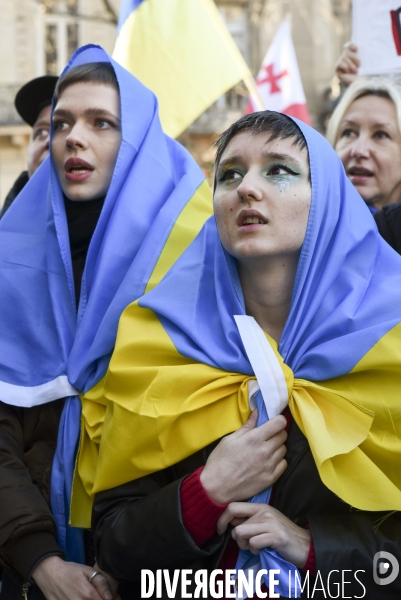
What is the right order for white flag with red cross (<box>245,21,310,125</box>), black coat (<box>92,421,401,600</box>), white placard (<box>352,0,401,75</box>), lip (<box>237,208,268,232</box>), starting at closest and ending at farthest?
black coat (<box>92,421,401,600</box>)
lip (<box>237,208,268,232</box>)
white placard (<box>352,0,401,75</box>)
white flag with red cross (<box>245,21,310,125</box>)

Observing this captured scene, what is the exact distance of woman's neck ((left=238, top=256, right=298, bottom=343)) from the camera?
98.0 inches

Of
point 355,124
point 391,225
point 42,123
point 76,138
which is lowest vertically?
point 391,225

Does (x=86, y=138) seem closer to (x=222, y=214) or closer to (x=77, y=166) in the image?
(x=77, y=166)

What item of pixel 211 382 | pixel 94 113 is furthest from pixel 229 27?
pixel 211 382

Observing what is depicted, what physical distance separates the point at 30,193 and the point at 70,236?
34cm

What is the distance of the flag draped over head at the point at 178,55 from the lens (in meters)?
4.10

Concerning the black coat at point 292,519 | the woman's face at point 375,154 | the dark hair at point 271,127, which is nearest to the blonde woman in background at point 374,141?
the woman's face at point 375,154

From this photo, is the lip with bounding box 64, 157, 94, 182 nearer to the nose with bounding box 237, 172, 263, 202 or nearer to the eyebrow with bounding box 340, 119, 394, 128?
the nose with bounding box 237, 172, 263, 202

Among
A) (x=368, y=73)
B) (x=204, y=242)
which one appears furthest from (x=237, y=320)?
(x=368, y=73)

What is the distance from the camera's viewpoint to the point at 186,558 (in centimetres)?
230

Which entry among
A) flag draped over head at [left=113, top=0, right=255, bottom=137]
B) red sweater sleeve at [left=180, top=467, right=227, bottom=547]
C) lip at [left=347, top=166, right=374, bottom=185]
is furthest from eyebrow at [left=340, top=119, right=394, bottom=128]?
red sweater sleeve at [left=180, top=467, right=227, bottom=547]

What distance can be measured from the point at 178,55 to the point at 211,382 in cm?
233

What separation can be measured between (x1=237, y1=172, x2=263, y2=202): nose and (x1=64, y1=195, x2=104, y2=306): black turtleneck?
2.64 feet

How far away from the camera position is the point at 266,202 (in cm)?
242
